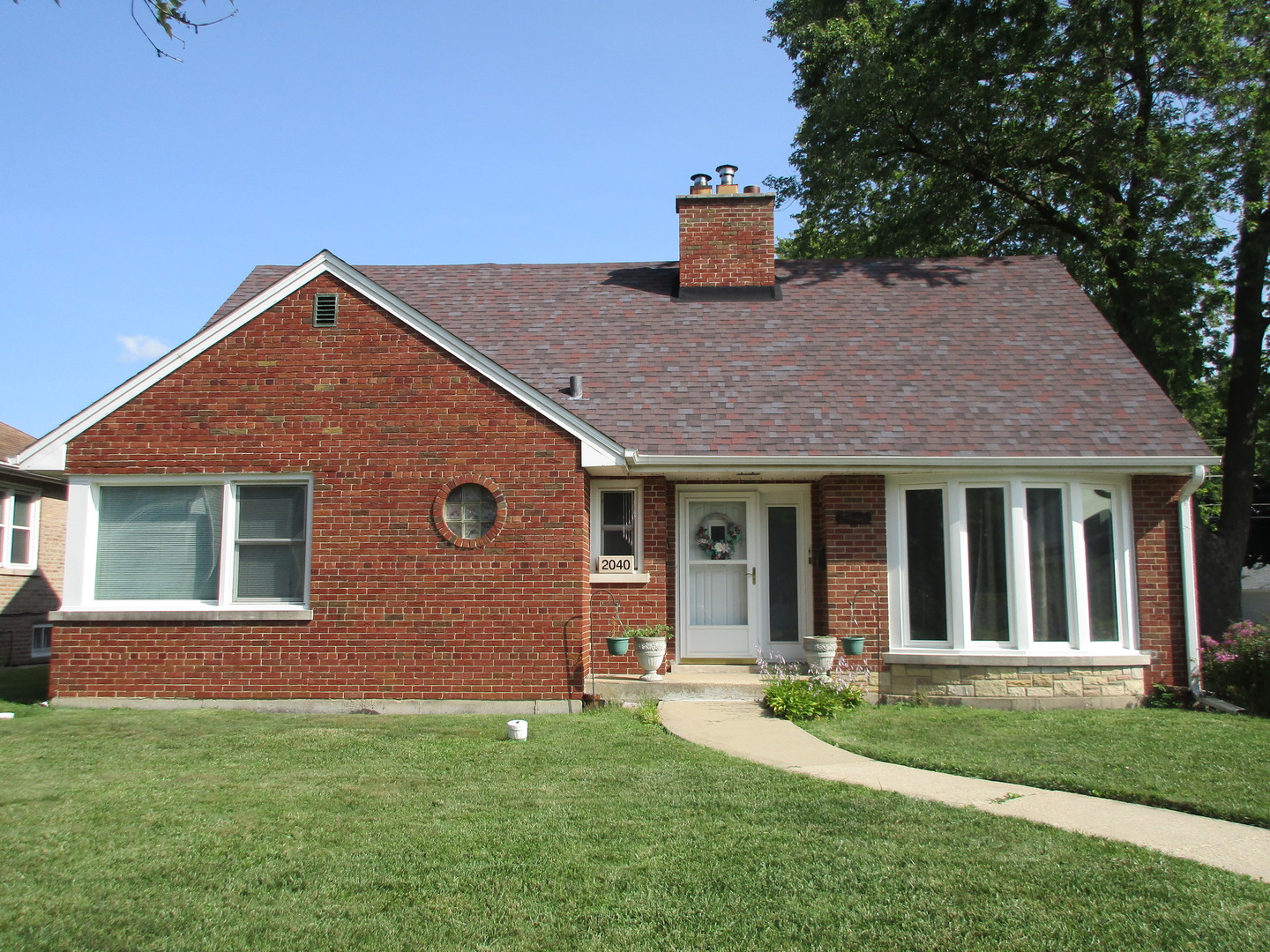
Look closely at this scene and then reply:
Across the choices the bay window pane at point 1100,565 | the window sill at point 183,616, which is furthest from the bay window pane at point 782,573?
the window sill at point 183,616

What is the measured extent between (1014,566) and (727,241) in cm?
657

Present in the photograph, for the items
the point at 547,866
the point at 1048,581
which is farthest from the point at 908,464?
the point at 547,866

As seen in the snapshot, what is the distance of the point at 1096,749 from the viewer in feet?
26.9

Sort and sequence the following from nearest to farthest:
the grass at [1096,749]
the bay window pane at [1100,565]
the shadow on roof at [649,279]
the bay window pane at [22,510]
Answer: the grass at [1096,749] < the bay window pane at [1100,565] < the shadow on roof at [649,279] < the bay window pane at [22,510]

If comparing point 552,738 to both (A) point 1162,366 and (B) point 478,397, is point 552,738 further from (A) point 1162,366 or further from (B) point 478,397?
(A) point 1162,366

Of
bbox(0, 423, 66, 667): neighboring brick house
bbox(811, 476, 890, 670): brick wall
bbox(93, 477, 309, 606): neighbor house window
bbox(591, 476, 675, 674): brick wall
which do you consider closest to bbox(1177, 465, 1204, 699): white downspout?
bbox(811, 476, 890, 670): brick wall

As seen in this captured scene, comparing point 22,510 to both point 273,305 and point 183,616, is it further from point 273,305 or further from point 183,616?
point 273,305

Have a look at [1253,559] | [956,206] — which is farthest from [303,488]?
[1253,559]

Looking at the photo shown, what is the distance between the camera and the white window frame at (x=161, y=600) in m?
10.4

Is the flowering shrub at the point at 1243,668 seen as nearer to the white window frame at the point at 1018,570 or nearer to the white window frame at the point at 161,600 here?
the white window frame at the point at 1018,570

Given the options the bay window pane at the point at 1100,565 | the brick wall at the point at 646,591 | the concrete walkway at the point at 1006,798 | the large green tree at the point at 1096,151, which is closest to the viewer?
the concrete walkway at the point at 1006,798

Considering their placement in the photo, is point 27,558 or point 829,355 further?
point 27,558

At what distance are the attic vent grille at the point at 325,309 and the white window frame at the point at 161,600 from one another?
1703 mm

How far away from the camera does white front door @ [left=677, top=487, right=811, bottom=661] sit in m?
11.9
